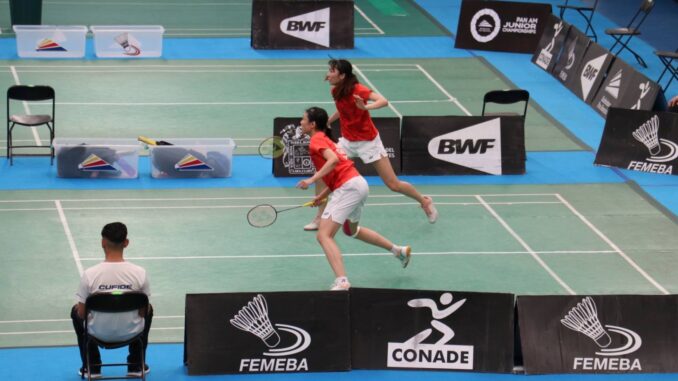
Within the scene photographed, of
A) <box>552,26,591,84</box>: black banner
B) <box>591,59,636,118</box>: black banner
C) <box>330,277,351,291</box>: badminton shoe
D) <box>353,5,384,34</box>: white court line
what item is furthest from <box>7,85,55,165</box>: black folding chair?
<box>353,5,384,34</box>: white court line

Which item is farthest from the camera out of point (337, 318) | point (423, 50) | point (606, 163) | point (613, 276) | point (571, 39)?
point (423, 50)

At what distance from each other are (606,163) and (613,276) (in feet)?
13.3

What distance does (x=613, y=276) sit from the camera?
12.8 meters

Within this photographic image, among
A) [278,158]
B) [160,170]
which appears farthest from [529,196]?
[160,170]

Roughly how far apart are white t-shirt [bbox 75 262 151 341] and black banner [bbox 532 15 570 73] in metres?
13.1

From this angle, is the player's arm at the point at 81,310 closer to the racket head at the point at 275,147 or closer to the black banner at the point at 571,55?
the racket head at the point at 275,147

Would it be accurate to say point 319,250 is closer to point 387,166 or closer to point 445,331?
point 387,166

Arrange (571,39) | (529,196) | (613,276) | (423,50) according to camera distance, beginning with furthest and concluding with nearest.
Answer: (423,50) < (571,39) < (529,196) < (613,276)

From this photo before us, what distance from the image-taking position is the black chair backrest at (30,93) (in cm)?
1560

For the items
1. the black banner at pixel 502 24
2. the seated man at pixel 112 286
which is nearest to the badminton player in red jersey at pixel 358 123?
the seated man at pixel 112 286

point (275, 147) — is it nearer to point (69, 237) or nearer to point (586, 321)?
point (69, 237)

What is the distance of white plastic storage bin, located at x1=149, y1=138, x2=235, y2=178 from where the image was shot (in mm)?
15305

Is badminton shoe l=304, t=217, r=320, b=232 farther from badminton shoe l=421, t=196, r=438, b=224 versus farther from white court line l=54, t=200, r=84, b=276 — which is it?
white court line l=54, t=200, r=84, b=276

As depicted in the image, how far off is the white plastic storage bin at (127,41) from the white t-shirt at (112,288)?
1240cm
